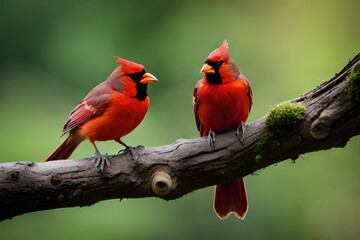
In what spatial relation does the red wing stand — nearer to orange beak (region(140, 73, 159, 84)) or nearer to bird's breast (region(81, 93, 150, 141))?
bird's breast (region(81, 93, 150, 141))

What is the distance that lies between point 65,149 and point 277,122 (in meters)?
1.64

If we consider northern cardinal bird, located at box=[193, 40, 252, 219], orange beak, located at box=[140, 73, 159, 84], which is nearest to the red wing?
orange beak, located at box=[140, 73, 159, 84]

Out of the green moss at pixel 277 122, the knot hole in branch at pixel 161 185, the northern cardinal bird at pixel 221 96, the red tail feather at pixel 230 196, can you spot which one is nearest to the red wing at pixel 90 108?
the northern cardinal bird at pixel 221 96

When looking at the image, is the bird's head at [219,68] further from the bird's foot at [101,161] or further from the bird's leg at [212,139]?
the bird's foot at [101,161]

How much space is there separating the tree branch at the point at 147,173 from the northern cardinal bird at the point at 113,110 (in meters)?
0.45

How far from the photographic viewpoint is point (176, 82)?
6.30 metres

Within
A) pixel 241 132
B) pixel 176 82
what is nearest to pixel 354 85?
pixel 241 132

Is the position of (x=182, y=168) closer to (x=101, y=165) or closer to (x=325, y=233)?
(x=101, y=165)

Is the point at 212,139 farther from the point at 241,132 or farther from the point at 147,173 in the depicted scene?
the point at 147,173

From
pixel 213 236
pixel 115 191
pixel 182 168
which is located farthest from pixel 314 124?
pixel 213 236

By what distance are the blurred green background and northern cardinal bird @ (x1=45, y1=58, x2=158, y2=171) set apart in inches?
20.5

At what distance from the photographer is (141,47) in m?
6.63

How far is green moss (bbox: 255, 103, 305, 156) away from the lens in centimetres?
359

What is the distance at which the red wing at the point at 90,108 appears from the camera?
443cm
